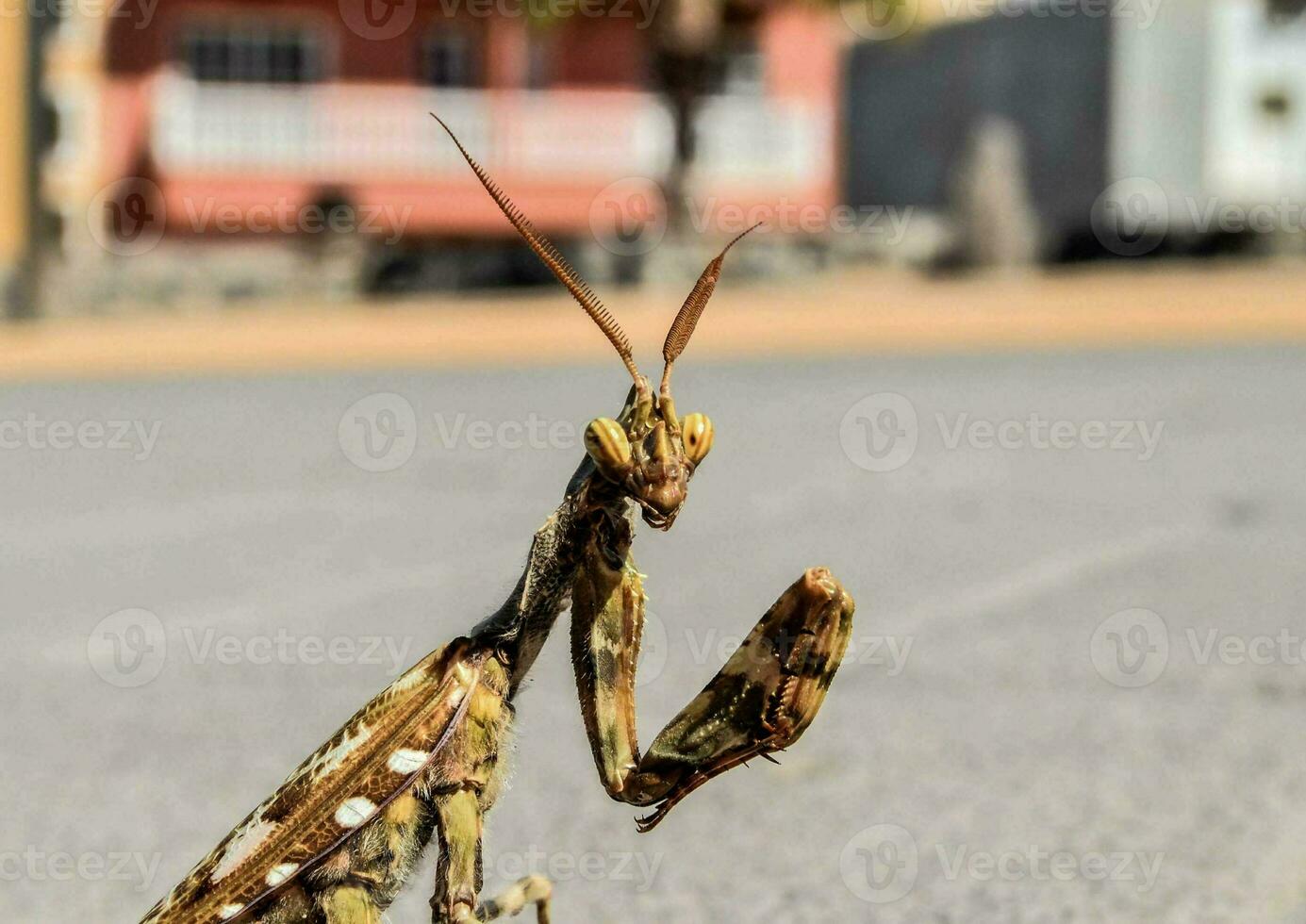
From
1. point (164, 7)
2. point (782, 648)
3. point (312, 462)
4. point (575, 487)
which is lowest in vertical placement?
point (312, 462)

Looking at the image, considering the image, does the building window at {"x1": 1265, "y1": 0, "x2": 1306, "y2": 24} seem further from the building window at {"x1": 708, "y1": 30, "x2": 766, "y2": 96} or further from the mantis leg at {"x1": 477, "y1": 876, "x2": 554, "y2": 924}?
the mantis leg at {"x1": 477, "y1": 876, "x2": 554, "y2": 924}

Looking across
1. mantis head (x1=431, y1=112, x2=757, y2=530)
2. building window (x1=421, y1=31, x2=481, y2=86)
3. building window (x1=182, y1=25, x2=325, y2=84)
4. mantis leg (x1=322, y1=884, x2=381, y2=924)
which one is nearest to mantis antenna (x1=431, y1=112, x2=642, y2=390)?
mantis head (x1=431, y1=112, x2=757, y2=530)

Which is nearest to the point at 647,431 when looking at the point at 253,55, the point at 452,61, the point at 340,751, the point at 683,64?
the point at 340,751

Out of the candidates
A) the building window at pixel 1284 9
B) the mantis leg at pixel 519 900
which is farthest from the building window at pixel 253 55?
the mantis leg at pixel 519 900

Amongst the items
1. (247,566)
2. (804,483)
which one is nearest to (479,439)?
(804,483)

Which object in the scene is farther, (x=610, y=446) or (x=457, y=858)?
(x=457, y=858)

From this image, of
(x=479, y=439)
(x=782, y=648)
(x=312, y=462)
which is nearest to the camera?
(x=782, y=648)

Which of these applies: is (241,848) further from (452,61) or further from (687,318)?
(452,61)

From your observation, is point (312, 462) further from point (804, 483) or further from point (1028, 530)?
point (1028, 530)
